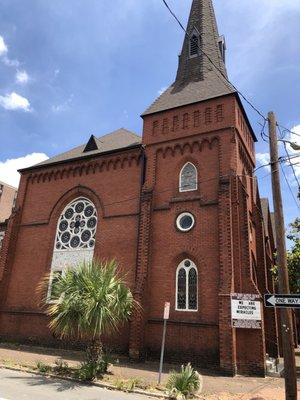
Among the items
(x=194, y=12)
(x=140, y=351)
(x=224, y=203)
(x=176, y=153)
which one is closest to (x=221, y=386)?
(x=140, y=351)

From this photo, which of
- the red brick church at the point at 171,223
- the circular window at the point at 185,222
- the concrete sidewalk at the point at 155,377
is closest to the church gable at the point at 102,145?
the red brick church at the point at 171,223

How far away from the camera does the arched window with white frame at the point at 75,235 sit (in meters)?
20.4

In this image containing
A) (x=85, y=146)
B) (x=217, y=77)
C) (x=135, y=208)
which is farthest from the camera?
(x=85, y=146)

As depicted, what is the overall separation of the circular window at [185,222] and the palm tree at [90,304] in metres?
5.31

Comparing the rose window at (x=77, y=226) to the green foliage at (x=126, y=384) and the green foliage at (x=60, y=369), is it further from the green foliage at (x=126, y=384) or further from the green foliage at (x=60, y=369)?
the green foliage at (x=126, y=384)

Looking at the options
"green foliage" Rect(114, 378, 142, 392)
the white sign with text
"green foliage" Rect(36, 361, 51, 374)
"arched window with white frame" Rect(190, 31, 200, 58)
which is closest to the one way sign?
"green foliage" Rect(114, 378, 142, 392)

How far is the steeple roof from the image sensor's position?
66.5 feet

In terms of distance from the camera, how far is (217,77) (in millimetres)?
21359

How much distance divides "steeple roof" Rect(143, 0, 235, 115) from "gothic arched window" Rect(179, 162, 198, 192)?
365cm

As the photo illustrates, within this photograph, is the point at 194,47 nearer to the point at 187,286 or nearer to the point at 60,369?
the point at 187,286

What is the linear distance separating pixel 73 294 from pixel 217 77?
595 inches

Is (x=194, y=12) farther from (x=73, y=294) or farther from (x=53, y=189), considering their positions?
(x=73, y=294)

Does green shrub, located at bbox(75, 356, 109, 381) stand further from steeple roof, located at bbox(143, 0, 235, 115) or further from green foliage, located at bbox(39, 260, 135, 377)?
steeple roof, located at bbox(143, 0, 235, 115)

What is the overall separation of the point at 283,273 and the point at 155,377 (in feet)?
20.6
